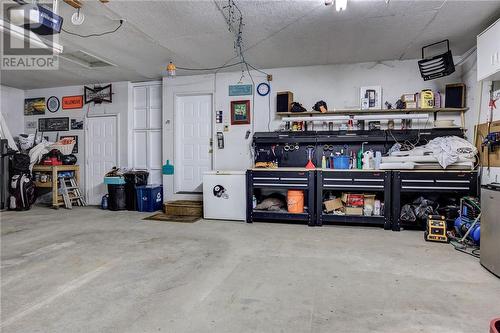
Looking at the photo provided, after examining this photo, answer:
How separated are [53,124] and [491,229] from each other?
8.14 metres

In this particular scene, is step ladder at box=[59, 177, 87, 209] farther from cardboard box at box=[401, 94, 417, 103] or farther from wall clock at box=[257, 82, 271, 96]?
cardboard box at box=[401, 94, 417, 103]

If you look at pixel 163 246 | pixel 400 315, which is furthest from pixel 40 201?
pixel 400 315

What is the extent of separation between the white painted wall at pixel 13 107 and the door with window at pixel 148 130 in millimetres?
2974

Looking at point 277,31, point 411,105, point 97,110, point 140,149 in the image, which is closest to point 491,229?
point 411,105

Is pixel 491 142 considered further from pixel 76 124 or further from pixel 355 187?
pixel 76 124

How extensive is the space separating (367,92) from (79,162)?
20.8ft

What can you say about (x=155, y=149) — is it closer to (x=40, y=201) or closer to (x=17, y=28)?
(x=40, y=201)

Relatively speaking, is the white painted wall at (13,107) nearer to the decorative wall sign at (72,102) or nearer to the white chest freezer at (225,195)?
the decorative wall sign at (72,102)

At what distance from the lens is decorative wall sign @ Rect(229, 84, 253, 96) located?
5.44 m

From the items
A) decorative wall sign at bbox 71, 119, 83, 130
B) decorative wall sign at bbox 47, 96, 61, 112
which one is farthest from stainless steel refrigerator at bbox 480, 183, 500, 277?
decorative wall sign at bbox 47, 96, 61, 112

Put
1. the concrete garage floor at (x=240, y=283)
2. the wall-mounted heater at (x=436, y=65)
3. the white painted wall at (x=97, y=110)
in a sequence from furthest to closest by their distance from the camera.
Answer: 1. the white painted wall at (x=97, y=110)
2. the wall-mounted heater at (x=436, y=65)
3. the concrete garage floor at (x=240, y=283)

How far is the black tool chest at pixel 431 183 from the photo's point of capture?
395 centimetres

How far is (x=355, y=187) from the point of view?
437cm

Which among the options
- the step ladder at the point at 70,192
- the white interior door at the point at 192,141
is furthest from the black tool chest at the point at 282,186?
the step ladder at the point at 70,192
